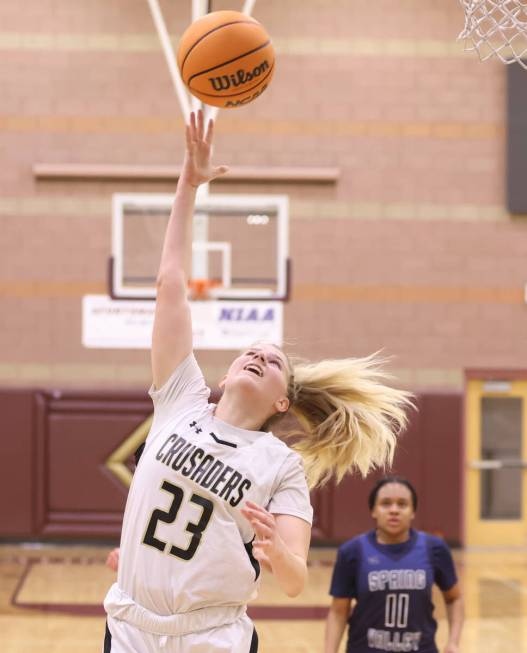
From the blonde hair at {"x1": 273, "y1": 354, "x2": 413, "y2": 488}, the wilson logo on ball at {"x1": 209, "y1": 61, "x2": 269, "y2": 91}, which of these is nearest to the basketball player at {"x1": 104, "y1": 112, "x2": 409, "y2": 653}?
the blonde hair at {"x1": 273, "y1": 354, "x2": 413, "y2": 488}

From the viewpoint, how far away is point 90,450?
11.4m

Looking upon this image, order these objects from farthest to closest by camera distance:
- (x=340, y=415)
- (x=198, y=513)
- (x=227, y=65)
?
(x=227, y=65)
(x=340, y=415)
(x=198, y=513)

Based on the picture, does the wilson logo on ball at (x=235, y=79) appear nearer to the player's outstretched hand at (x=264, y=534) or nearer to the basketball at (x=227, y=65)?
the basketball at (x=227, y=65)

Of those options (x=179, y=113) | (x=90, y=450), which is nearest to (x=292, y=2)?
(x=179, y=113)

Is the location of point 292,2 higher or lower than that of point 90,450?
higher

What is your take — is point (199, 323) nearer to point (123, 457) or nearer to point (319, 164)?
point (123, 457)

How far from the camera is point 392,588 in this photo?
13.4 ft

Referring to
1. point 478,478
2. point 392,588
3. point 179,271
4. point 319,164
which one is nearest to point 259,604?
point 478,478

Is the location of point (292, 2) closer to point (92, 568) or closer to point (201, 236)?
point (201, 236)

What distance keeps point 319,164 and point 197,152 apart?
8.77 metres

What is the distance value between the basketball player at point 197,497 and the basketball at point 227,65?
140 centimetres

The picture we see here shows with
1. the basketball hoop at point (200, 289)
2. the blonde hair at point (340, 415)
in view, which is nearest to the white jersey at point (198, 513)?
the blonde hair at point (340, 415)

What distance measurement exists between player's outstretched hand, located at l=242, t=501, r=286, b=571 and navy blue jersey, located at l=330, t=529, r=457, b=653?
1720mm

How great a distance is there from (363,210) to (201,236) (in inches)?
83.8
